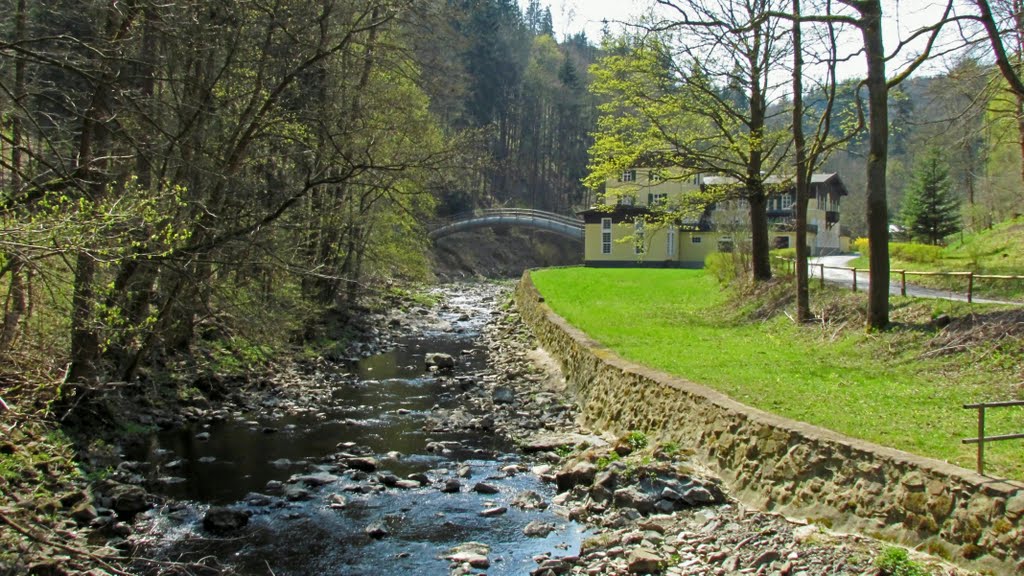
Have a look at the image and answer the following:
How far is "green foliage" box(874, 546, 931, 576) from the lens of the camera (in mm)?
5917

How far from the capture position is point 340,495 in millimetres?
9586

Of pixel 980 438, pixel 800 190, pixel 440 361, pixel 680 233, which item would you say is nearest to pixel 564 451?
pixel 980 438

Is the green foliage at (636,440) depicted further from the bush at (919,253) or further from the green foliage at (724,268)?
the bush at (919,253)

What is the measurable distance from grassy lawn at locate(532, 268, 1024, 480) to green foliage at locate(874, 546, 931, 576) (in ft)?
3.74

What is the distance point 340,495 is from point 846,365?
7.97 metres

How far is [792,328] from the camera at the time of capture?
16531mm

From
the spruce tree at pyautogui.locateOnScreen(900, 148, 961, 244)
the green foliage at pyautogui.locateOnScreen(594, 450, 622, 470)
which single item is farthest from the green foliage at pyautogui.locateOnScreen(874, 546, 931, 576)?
the spruce tree at pyautogui.locateOnScreen(900, 148, 961, 244)

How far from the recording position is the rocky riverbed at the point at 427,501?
7359mm

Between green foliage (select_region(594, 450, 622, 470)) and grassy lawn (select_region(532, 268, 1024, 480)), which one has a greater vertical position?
grassy lawn (select_region(532, 268, 1024, 480))

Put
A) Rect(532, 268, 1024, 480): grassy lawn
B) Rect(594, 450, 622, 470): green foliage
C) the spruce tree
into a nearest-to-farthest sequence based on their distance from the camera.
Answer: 1. Rect(532, 268, 1024, 480): grassy lawn
2. Rect(594, 450, 622, 470): green foliage
3. the spruce tree

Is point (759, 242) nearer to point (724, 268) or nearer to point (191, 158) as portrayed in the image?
point (724, 268)

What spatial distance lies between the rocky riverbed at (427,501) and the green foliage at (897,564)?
0.43ft

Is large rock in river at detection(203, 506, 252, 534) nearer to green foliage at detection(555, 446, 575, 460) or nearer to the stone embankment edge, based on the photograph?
green foliage at detection(555, 446, 575, 460)

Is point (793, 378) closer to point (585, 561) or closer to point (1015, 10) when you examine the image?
point (585, 561)
